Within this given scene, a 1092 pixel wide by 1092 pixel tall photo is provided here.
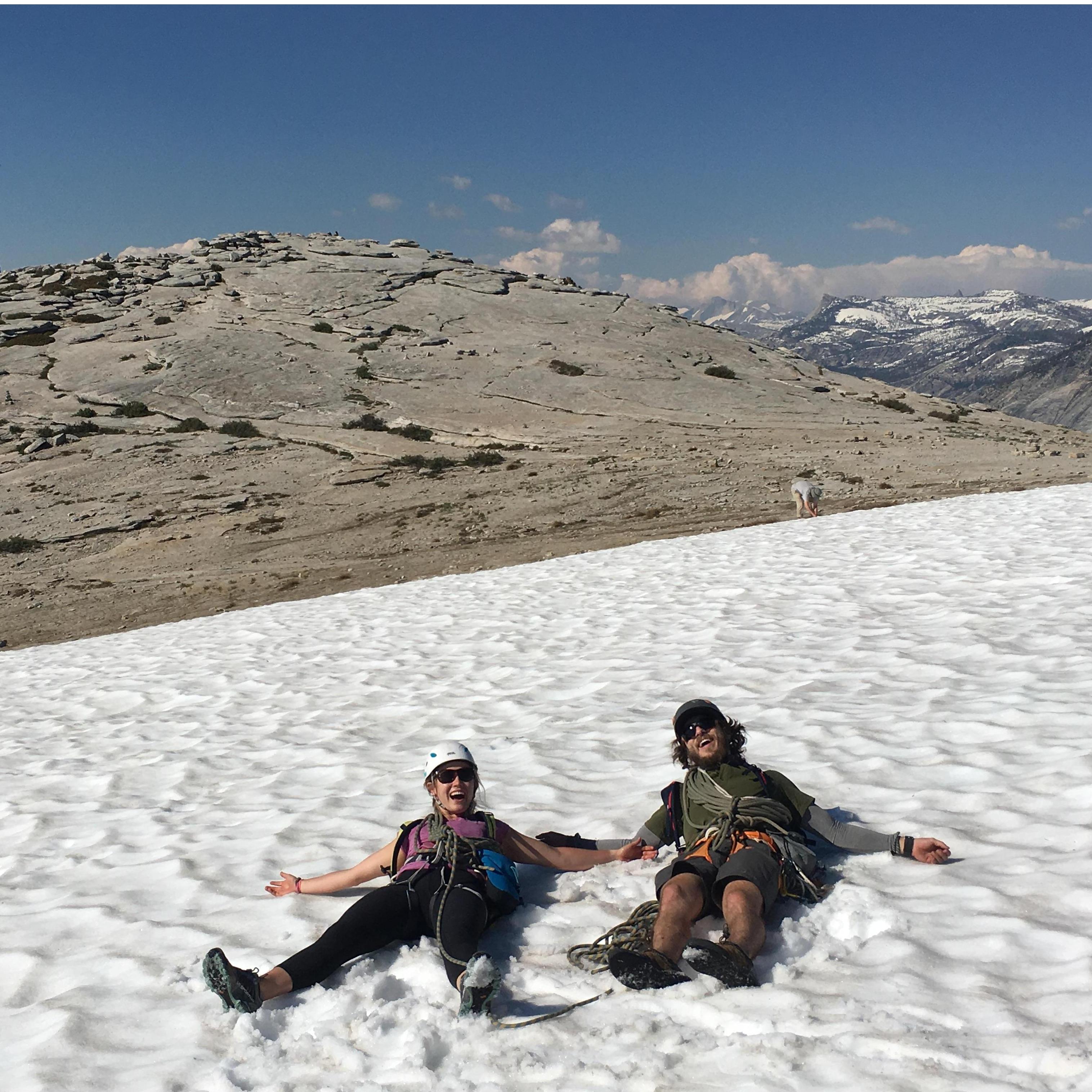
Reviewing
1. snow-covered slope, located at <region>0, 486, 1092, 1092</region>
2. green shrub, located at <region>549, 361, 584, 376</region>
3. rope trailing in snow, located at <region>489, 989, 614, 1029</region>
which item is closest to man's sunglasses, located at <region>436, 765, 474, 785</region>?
snow-covered slope, located at <region>0, 486, 1092, 1092</region>

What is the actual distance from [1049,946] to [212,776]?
5934mm

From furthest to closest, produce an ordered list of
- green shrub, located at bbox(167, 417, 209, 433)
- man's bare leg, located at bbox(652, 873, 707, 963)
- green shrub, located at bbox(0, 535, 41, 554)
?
green shrub, located at bbox(167, 417, 209, 433) → green shrub, located at bbox(0, 535, 41, 554) → man's bare leg, located at bbox(652, 873, 707, 963)

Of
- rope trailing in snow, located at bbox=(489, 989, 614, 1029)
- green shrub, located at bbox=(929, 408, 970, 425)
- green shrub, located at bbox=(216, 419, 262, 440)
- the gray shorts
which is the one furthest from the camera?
green shrub, located at bbox=(929, 408, 970, 425)

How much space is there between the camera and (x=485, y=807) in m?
5.41

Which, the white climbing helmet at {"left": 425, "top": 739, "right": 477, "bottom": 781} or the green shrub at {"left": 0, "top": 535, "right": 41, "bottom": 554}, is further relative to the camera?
the green shrub at {"left": 0, "top": 535, "right": 41, "bottom": 554}

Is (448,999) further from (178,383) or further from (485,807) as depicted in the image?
(178,383)

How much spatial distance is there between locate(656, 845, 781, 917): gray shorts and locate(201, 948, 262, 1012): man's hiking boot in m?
1.68

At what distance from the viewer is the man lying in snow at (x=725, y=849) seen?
3510 millimetres

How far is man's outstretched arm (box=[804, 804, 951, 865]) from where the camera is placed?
4316mm

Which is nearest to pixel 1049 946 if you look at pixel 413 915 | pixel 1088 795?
pixel 1088 795

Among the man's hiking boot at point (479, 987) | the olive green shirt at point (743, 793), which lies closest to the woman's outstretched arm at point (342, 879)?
the man's hiking boot at point (479, 987)

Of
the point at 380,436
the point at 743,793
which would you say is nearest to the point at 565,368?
the point at 380,436

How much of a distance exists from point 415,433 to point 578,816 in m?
27.7

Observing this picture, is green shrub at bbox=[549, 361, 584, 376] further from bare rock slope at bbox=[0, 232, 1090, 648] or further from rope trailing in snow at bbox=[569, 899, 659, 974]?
rope trailing in snow at bbox=[569, 899, 659, 974]
